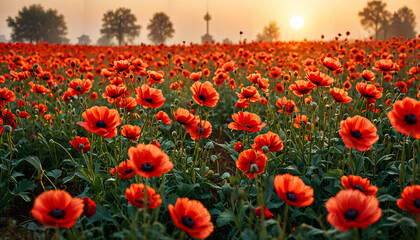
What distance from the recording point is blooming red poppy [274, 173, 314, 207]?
1116 millimetres

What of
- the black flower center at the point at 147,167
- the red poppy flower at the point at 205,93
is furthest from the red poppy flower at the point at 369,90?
the black flower center at the point at 147,167

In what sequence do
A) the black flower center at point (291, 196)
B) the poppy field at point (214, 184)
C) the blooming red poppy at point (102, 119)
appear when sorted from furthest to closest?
the blooming red poppy at point (102, 119)
the black flower center at point (291, 196)
the poppy field at point (214, 184)

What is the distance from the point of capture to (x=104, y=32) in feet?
154

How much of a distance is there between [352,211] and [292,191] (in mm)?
251

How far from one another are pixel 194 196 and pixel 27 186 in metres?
0.99

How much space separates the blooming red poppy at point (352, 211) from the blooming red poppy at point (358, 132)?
1.14 ft

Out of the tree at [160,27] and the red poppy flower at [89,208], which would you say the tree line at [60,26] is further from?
the red poppy flower at [89,208]

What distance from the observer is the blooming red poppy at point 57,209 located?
0.91 metres

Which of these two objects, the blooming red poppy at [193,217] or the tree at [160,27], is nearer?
the blooming red poppy at [193,217]

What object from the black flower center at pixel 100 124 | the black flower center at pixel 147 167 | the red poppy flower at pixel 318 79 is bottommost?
the black flower center at pixel 147 167

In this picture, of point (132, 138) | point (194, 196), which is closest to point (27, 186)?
point (132, 138)

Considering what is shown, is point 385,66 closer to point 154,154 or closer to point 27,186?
point 154,154

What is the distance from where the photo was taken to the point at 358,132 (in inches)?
53.2

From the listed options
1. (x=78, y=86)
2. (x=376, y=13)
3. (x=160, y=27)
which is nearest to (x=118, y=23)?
(x=160, y=27)
